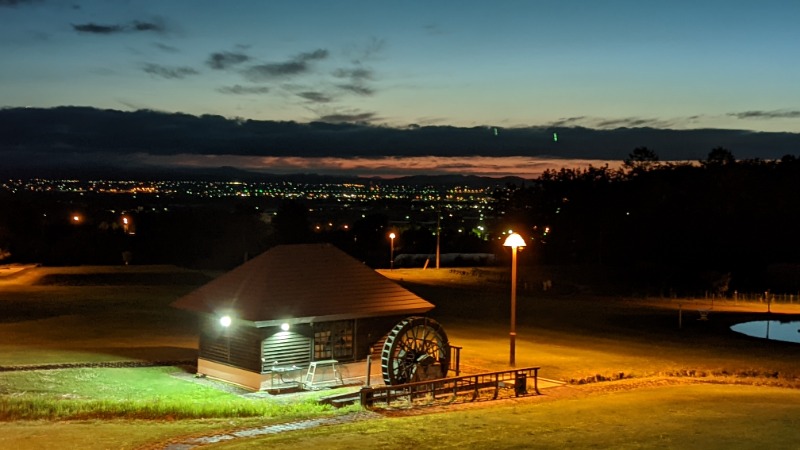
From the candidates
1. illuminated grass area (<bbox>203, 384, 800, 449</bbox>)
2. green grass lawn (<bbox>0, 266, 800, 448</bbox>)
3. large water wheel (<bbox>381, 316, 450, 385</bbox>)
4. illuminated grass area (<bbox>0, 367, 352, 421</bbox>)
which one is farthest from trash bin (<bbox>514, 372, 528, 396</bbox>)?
illuminated grass area (<bbox>0, 367, 352, 421</bbox>)

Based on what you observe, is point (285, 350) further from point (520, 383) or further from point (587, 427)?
point (587, 427)

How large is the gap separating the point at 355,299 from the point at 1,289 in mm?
34663

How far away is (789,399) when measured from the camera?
906 inches

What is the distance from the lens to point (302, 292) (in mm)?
24609

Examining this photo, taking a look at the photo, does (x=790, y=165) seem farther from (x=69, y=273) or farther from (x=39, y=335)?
(x=39, y=335)

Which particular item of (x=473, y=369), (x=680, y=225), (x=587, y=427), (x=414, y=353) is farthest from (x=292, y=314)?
(x=680, y=225)

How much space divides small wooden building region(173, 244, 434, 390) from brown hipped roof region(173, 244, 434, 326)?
29 millimetres

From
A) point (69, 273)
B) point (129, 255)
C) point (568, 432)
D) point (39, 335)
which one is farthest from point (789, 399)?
point (129, 255)

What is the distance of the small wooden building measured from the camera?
928 inches

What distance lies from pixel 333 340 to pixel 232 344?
9.48 feet

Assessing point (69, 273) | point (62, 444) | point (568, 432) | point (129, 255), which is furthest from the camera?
point (129, 255)

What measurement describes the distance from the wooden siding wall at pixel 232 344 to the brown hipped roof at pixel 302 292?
0.61m

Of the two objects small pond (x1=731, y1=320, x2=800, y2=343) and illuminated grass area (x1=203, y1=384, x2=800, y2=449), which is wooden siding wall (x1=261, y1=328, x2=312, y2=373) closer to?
illuminated grass area (x1=203, y1=384, x2=800, y2=449)

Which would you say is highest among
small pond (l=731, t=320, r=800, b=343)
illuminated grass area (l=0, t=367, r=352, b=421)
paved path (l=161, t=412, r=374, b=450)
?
paved path (l=161, t=412, r=374, b=450)
